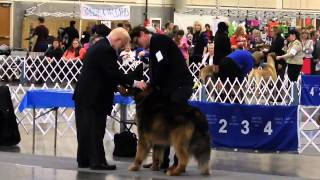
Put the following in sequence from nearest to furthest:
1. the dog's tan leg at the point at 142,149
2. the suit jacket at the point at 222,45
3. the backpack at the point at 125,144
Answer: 1. the dog's tan leg at the point at 142,149
2. the backpack at the point at 125,144
3. the suit jacket at the point at 222,45

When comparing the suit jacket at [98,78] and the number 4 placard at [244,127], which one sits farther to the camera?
the number 4 placard at [244,127]

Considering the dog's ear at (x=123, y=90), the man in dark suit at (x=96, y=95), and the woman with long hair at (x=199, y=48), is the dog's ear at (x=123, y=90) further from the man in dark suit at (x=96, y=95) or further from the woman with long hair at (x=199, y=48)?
the woman with long hair at (x=199, y=48)

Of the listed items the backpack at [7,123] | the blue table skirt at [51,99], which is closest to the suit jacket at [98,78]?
the blue table skirt at [51,99]

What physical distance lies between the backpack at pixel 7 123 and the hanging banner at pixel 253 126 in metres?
2.70

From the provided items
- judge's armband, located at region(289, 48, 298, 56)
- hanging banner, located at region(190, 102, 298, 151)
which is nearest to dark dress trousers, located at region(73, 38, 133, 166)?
hanging banner, located at region(190, 102, 298, 151)

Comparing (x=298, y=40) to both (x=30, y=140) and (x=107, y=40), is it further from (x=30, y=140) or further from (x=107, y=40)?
(x=107, y=40)

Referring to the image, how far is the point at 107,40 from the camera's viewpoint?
9.57m

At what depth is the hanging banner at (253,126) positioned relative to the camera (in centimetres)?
1121

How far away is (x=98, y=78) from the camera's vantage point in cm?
940

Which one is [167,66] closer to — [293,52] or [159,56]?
[159,56]

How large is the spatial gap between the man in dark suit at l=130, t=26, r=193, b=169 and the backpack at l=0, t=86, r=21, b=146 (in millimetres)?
3247

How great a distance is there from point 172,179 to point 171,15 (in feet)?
106

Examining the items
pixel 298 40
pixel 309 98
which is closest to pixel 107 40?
pixel 309 98

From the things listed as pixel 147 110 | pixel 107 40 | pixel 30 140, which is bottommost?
pixel 30 140
